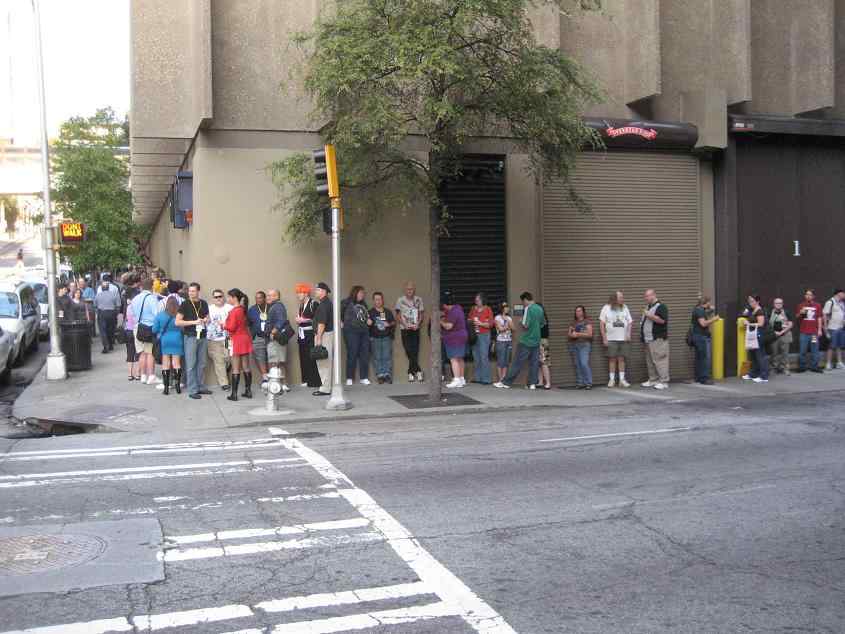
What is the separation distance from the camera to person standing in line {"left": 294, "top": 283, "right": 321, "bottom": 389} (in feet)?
51.3

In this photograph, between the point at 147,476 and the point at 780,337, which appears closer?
the point at 147,476

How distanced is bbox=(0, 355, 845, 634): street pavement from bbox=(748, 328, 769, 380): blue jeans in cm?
614

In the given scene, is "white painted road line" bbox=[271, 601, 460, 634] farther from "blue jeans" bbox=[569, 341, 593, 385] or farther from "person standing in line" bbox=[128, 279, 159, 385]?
"blue jeans" bbox=[569, 341, 593, 385]

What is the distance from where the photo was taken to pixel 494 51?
1365cm

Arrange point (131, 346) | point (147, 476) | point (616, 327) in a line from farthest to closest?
point (131, 346) < point (616, 327) < point (147, 476)

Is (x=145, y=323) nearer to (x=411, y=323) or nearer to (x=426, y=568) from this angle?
(x=411, y=323)

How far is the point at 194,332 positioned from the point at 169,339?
61 cm

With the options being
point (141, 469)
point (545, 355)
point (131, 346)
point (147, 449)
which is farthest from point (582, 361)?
point (141, 469)

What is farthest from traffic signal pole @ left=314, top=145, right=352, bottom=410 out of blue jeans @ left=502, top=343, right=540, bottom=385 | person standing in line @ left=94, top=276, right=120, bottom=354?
person standing in line @ left=94, top=276, right=120, bottom=354

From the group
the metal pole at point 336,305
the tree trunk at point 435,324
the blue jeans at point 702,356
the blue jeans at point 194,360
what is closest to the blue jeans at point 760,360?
the blue jeans at point 702,356

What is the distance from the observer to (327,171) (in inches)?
533

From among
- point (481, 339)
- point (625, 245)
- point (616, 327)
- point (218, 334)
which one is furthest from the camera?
point (625, 245)

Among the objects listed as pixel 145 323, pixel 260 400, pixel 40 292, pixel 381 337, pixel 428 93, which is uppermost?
pixel 428 93

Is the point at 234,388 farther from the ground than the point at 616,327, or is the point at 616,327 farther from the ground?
the point at 616,327
